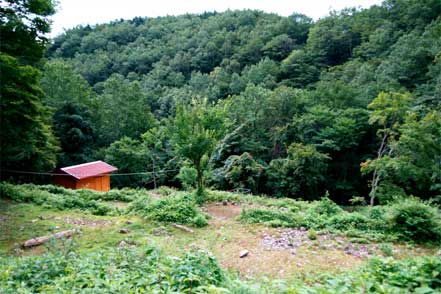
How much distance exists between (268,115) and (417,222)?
15722 mm

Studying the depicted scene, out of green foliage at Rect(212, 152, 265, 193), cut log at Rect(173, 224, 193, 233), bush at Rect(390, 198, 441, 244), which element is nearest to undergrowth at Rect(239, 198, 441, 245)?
bush at Rect(390, 198, 441, 244)

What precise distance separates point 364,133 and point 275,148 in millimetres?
5718

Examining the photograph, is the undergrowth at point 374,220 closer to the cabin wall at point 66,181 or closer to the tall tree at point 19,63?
the tall tree at point 19,63

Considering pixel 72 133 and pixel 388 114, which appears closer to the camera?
pixel 388 114

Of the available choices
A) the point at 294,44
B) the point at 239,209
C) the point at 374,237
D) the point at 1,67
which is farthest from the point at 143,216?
the point at 294,44

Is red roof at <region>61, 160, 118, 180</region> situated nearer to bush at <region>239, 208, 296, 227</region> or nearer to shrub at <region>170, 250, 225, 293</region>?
bush at <region>239, 208, 296, 227</region>

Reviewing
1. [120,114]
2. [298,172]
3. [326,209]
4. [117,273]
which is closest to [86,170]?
[120,114]

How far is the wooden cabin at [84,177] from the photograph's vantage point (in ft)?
54.7

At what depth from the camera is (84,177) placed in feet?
54.1

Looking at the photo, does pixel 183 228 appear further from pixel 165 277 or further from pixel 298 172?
pixel 298 172

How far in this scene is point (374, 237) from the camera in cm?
780

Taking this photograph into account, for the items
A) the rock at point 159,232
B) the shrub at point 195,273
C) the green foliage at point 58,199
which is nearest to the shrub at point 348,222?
the rock at point 159,232

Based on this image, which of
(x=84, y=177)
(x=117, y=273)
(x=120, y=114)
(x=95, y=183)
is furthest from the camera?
(x=120, y=114)

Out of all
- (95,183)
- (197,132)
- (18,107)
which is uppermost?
(18,107)
